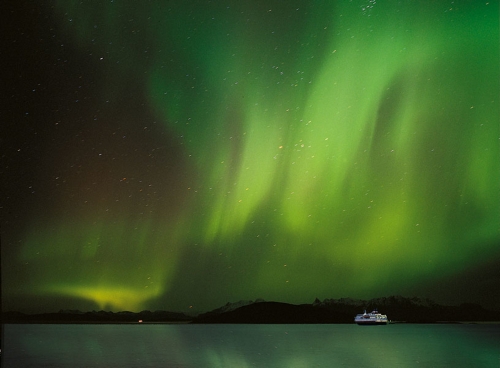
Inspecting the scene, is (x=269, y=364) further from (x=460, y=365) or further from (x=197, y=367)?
(x=460, y=365)

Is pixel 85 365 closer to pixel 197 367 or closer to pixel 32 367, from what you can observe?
pixel 32 367

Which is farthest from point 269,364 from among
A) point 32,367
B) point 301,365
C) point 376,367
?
point 32,367

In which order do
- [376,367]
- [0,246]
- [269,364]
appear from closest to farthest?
[0,246] → [376,367] → [269,364]

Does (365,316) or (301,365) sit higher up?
(365,316)

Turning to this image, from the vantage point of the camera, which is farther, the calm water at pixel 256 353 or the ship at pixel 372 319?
the ship at pixel 372 319

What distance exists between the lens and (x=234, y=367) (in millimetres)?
Answer: 34094

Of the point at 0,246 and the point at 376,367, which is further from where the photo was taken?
the point at 376,367

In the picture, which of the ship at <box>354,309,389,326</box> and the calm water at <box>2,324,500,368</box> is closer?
the calm water at <box>2,324,500,368</box>

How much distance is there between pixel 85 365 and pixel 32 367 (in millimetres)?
3273

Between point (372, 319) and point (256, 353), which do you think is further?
point (372, 319)

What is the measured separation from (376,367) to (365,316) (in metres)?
114

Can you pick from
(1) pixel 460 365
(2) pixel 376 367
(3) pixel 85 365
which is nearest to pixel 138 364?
(3) pixel 85 365

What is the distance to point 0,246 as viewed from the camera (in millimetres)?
6688

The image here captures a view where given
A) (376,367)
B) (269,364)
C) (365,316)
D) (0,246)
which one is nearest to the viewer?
(0,246)
